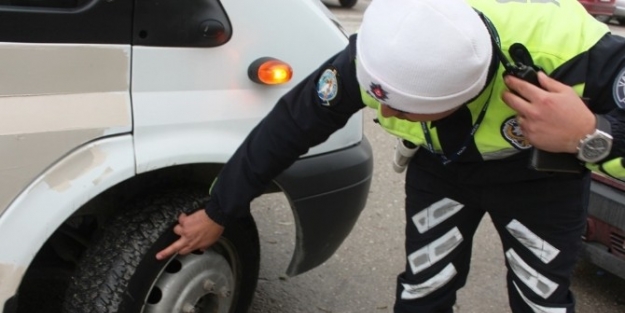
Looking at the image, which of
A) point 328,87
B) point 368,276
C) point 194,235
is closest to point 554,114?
point 328,87

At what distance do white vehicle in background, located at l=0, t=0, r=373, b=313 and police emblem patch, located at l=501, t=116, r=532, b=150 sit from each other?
2.48 ft

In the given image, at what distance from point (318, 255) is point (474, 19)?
51.4 inches

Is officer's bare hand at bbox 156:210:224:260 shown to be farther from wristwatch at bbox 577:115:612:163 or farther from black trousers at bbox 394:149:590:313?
wristwatch at bbox 577:115:612:163

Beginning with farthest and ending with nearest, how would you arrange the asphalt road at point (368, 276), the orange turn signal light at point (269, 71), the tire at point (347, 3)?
1. the tire at point (347, 3)
2. the asphalt road at point (368, 276)
3. the orange turn signal light at point (269, 71)

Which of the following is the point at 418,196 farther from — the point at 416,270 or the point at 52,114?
the point at 52,114

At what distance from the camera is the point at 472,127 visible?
73.6 inches

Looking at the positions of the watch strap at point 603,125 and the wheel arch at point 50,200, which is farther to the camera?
the wheel arch at point 50,200

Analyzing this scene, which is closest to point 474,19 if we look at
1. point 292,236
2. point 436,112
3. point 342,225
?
point 436,112

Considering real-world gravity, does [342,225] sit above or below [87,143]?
below

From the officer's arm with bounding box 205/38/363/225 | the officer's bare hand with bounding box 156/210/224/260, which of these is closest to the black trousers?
the officer's arm with bounding box 205/38/363/225

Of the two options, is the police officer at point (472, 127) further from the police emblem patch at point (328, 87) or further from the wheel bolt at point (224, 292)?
the wheel bolt at point (224, 292)

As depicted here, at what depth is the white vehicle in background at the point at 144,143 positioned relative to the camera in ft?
6.08

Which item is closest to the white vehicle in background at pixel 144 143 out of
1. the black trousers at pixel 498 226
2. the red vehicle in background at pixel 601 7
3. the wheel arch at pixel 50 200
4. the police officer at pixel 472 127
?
the wheel arch at pixel 50 200

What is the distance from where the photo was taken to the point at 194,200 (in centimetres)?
228
